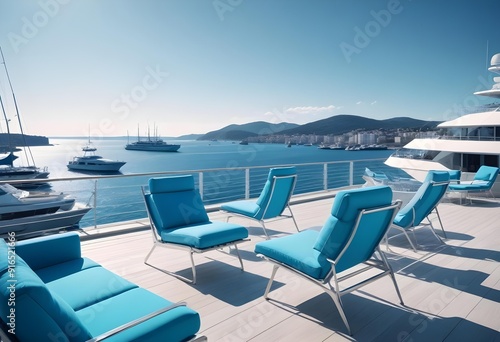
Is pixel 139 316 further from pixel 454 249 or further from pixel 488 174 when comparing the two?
pixel 488 174

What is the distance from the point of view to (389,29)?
35.7 ft

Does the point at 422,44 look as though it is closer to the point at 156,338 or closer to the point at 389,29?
the point at 389,29

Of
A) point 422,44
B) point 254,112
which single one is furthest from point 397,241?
point 254,112

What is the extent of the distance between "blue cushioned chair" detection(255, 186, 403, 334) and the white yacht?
9.88m

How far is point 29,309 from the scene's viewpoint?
108cm

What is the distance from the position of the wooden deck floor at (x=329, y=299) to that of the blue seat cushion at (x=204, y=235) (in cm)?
33

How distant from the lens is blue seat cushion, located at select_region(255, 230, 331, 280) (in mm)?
2256

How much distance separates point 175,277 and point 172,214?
70 cm

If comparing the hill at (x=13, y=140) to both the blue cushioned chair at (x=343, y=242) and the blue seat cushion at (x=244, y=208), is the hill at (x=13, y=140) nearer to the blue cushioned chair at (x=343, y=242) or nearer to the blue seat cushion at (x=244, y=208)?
the blue seat cushion at (x=244, y=208)

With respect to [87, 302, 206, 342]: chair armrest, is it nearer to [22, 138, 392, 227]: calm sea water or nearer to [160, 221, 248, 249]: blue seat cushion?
[160, 221, 248, 249]: blue seat cushion

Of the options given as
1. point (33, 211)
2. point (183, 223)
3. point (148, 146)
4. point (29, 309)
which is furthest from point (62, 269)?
point (148, 146)

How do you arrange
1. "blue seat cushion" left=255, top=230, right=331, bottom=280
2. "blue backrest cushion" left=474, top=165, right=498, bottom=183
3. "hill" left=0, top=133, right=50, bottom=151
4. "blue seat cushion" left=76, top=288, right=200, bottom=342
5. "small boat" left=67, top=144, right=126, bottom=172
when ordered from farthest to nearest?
"small boat" left=67, top=144, right=126, bottom=172 → "hill" left=0, top=133, right=50, bottom=151 → "blue backrest cushion" left=474, top=165, right=498, bottom=183 → "blue seat cushion" left=255, top=230, right=331, bottom=280 → "blue seat cushion" left=76, top=288, right=200, bottom=342

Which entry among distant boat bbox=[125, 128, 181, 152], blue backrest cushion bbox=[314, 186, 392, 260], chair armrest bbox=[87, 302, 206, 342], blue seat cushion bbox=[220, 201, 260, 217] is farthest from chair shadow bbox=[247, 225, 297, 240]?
distant boat bbox=[125, 128, 181, 152]

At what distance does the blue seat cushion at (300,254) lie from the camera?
2.26m
